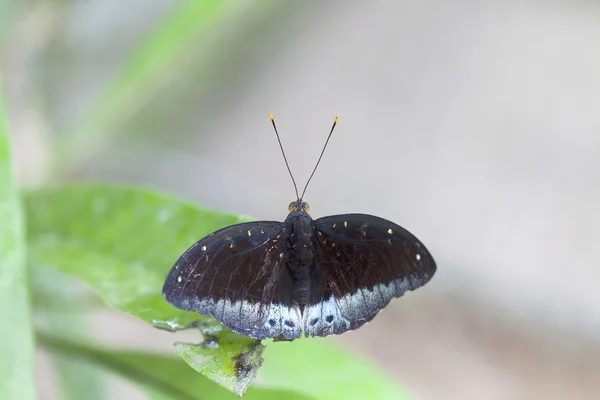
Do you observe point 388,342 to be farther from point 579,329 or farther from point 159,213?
point 159,213

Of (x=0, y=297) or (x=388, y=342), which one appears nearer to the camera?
(x=0, y=297)

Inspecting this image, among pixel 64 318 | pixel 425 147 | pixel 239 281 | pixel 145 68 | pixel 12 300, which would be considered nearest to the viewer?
pixel 12 300

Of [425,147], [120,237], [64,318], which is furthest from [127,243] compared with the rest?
[425,147]

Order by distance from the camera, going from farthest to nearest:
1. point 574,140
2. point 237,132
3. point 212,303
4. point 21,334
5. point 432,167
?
point 237,132 < point 432,167 < point 574,140 < point 212,303 < point 21,334

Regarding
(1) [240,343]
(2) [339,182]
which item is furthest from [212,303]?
(2) [339,182]

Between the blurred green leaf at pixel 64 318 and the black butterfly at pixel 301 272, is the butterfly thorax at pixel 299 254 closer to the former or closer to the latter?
the black butterfly at pixel 301 272

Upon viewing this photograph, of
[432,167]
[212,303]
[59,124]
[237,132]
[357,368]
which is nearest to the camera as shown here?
[212,303]

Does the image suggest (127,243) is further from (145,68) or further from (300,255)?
(145,68)

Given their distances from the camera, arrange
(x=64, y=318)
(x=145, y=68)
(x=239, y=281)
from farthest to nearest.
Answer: (x=145, y=68) < (x=64, y=318) < (x=239, y=281)
